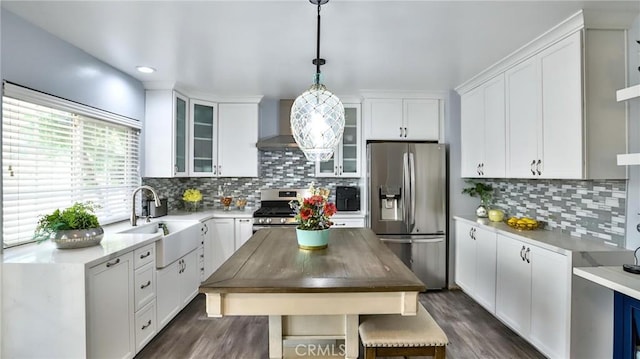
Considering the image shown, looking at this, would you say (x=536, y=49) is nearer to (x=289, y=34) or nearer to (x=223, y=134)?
(x=289, y=34)

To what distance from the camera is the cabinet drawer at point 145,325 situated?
232 centimetres

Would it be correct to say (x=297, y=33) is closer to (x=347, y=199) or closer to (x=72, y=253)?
(x=72, y=253)

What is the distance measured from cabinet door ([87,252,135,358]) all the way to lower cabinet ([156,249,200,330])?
1.41 feet

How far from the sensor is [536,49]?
7.89 feet

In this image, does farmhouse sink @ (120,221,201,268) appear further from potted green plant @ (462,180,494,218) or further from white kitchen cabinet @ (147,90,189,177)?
potted green plant @ (462,180,494,218)

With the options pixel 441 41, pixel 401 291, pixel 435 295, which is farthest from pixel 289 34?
pixel 435 295

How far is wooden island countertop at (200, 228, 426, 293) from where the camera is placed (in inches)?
56.5

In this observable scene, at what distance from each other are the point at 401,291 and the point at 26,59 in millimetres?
2711

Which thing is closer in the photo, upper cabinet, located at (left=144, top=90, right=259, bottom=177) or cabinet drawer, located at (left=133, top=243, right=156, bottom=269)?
cabinet drawer, located at (left=133, top=243, right=156, bottom=269)

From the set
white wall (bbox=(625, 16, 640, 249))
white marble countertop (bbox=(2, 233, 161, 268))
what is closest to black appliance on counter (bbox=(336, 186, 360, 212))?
white marble countertop (bbox=(2, 233, 161, 268))

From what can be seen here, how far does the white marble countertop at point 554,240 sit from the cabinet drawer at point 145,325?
2984mm

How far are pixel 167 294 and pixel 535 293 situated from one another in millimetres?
3006

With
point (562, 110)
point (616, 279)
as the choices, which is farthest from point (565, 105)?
point (616, 279)

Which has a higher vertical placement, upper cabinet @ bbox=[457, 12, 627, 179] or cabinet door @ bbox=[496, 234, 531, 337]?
upper cabinet @ bbox=[457, 12, 627, 179]
